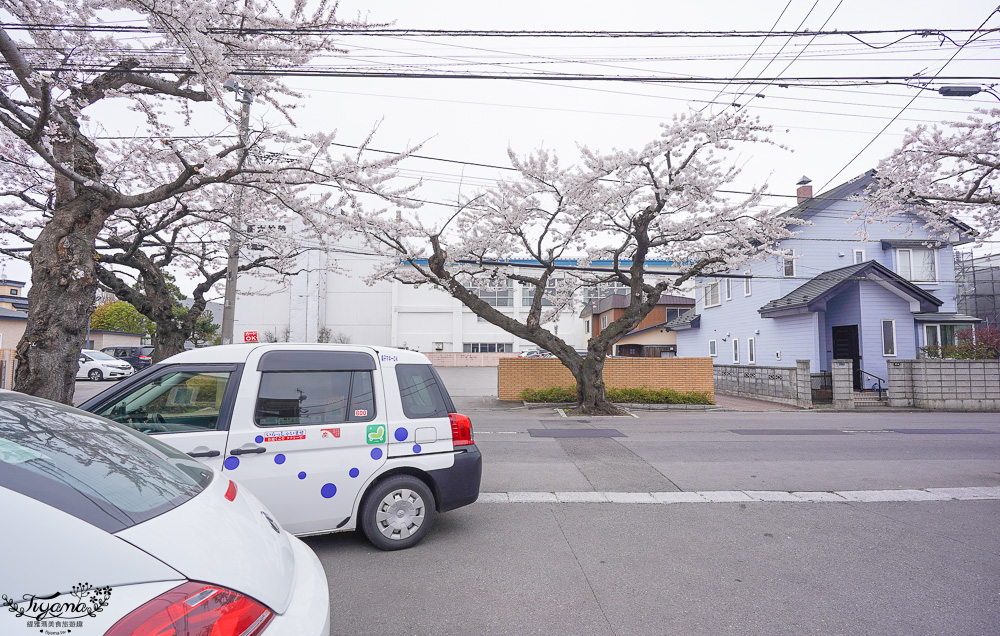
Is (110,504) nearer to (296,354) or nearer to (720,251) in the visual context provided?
(296,354)

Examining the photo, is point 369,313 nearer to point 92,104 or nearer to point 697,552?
point 92,104

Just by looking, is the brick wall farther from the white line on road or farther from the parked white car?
the parked white car

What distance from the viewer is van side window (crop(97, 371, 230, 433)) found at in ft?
14.3

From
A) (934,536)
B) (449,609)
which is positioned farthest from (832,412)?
(449,609)

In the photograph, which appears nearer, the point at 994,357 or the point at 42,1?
the point at 42,1

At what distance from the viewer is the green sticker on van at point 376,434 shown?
15.7 ft

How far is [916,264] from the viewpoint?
2358 centimetres

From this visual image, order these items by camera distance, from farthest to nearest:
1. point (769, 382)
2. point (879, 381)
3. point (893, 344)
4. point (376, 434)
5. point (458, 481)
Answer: point (893, 344) < point (769, 382) < point (879, 381) < point (458, 481) < point (376, 434)

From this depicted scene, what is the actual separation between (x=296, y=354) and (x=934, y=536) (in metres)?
6.24

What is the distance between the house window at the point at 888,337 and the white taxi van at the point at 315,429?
853 inches

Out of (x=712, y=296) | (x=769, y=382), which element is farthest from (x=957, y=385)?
(x=712, y=296)

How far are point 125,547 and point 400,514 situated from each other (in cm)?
340

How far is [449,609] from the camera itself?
12.3 ft

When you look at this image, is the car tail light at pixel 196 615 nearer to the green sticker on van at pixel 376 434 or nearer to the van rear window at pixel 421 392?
the green sticker on van at pixel 376 434
